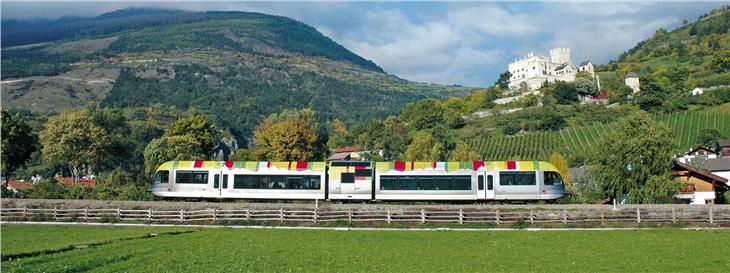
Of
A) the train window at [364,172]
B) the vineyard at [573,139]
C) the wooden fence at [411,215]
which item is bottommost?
the wooden fence at [411,215]

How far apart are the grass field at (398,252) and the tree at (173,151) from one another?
125 feet

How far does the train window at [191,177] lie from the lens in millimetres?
44531

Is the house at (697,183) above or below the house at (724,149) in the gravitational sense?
below

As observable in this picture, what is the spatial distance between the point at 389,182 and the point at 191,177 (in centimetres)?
1263

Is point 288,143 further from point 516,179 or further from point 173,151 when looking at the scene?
point 516,179

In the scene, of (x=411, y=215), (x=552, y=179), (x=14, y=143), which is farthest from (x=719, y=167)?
(x=14, y=143)

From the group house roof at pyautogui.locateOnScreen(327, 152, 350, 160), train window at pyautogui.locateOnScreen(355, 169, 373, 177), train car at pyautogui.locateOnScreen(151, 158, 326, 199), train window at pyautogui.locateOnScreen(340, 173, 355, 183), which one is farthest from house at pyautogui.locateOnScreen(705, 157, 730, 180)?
house roof at pyautogui.locateOnScreen(327, 152, 350, 160)

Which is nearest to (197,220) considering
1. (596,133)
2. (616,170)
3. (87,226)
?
(87,226)

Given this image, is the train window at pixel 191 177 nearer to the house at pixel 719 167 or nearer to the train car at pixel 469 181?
the train car at pixel 469 181

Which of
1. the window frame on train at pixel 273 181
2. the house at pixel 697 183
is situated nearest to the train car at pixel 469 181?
the window frame on train at pixel 273 181

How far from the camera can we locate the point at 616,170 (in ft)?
156

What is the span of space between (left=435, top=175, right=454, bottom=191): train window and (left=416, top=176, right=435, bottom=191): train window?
1.19 feet

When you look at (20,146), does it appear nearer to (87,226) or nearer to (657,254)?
(87,226)

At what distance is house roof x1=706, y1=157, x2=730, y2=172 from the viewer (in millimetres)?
73562
